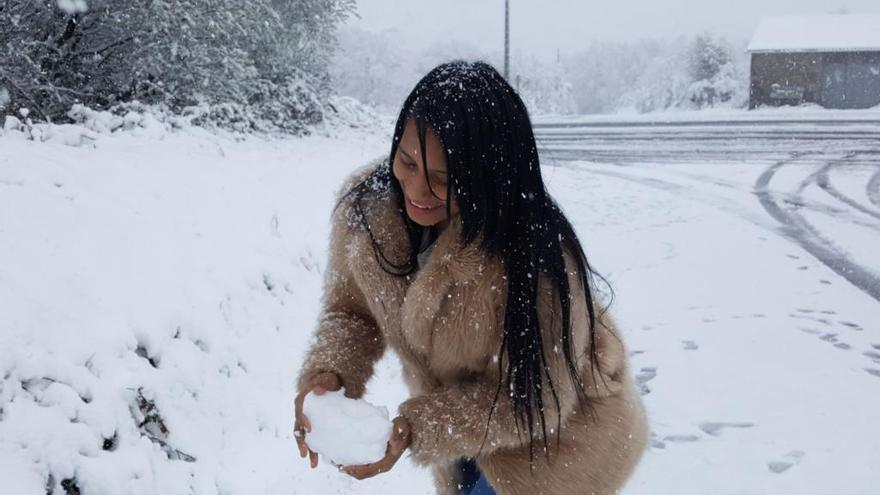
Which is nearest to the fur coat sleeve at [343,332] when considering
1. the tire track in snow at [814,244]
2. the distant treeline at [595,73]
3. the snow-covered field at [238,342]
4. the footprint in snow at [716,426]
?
the snow-covered field at [238,342]

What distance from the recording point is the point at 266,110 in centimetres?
1124

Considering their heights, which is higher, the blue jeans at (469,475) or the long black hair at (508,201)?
the long black hair at (508,201)

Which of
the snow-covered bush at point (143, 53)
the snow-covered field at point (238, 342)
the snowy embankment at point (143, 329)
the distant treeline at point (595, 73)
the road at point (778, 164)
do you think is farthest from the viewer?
the distant treeline at point (595, 73)

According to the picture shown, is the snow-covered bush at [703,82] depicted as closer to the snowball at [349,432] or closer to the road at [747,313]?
the road at [747,313]

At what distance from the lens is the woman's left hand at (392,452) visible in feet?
5.14

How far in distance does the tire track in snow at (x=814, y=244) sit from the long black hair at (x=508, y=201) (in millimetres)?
5184

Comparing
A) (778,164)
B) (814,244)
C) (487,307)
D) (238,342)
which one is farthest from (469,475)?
(778,164)

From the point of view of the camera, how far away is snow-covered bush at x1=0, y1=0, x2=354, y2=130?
705 cm

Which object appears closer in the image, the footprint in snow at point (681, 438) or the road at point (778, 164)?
the footprint in snow at point (681, 438)

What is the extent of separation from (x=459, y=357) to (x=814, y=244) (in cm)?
688

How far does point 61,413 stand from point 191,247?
6.50 ft

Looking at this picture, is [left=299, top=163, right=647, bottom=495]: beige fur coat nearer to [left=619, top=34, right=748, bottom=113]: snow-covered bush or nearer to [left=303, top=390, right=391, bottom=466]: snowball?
[left=303, top=390, right=391, bottom=466]: snowball

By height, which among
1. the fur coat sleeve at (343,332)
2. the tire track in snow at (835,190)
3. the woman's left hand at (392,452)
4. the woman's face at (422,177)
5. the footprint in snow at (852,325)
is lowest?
the footprint in snow at (852,325)

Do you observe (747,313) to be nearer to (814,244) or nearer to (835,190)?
(814,244)
